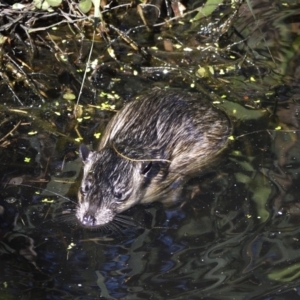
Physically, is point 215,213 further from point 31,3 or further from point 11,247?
point 31,3

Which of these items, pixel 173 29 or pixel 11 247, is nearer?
pixel 11 247

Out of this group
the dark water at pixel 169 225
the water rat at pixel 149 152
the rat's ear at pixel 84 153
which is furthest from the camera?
the rat's ear at pixel 84 153

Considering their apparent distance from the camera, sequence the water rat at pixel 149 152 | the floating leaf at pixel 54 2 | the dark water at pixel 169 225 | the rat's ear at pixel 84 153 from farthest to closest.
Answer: the floating leaf at pixel 54 2 < the rat's ear at pixel 84 153 < the water rat at pixel 149 152 < the dark water at pixel 169 225

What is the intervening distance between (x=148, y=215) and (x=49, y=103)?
166cm

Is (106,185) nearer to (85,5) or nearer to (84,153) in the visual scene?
(84,153)

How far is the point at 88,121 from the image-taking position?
22.4 feet

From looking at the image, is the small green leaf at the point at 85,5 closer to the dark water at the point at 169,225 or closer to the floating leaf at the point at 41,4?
the floating leaf at the point at 41,4

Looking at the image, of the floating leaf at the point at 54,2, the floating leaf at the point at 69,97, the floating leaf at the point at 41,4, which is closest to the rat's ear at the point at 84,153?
the floating leaf at the point at 69,97

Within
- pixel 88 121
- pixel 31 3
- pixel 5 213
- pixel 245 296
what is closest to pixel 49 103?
pixel 88 121

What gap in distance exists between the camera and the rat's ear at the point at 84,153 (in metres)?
5.92

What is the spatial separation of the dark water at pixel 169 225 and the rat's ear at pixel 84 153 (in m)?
0.24

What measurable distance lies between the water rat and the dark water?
13 centimetres

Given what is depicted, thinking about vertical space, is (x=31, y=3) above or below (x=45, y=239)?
above

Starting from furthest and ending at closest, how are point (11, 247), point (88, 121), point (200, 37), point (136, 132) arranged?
point (200, 37) → point (88, 121) → point (136, 132) → point (11, 247)
